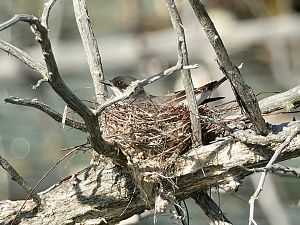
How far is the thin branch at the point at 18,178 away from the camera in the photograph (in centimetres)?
372

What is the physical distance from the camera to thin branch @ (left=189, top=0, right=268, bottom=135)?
3256 mm

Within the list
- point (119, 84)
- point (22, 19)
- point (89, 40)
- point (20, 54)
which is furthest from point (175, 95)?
point (22, 19)

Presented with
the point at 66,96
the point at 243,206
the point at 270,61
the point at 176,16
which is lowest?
the point at 66,96

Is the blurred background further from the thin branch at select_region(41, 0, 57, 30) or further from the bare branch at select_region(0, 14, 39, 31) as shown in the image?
the bare branch at select_region(0, 14, 39, 31)

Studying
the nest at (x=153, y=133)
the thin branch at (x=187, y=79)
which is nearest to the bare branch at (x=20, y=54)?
the thin branch at (x=187, y=79)

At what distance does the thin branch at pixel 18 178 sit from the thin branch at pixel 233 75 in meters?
0.96

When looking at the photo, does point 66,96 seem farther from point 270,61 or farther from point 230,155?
point 270,61

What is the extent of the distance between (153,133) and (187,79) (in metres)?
0.33

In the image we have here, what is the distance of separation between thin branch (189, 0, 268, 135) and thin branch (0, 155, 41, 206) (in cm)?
96

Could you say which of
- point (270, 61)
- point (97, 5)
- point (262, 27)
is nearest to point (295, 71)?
point (270, 61)

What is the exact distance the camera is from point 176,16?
3.58 meters

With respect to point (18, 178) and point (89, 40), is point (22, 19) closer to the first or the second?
point (18, 178)

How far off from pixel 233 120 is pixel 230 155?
0.52 feet

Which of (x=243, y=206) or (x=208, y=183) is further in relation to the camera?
(x=243, y=206)
